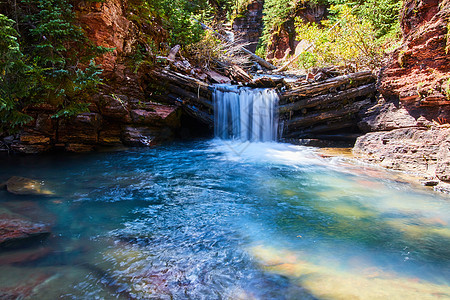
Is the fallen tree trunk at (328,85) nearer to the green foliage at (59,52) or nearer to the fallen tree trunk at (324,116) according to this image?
the fallen tree trunk at (324,116)

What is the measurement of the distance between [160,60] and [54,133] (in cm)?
516

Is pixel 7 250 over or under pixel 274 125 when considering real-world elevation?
under

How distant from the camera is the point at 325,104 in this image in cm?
977

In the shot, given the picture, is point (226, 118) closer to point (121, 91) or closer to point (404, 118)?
point (121, 91)

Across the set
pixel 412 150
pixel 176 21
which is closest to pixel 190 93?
pixel 176 21

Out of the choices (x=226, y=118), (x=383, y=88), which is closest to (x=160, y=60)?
(x=226, y=118)

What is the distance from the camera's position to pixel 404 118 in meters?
7.28

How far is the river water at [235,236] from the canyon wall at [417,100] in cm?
83

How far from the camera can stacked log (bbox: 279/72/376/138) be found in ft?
30.5

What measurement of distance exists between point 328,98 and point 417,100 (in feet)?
10.1

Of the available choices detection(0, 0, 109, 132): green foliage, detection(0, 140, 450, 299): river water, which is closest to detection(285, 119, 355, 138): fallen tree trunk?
detection(0, 140, 450, 299): river water

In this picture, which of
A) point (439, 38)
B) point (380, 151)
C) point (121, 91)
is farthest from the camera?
point (121, 91)

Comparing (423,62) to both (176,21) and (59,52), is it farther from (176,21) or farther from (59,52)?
(176,21)

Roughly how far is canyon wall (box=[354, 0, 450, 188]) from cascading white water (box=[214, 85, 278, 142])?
364 centimetres
